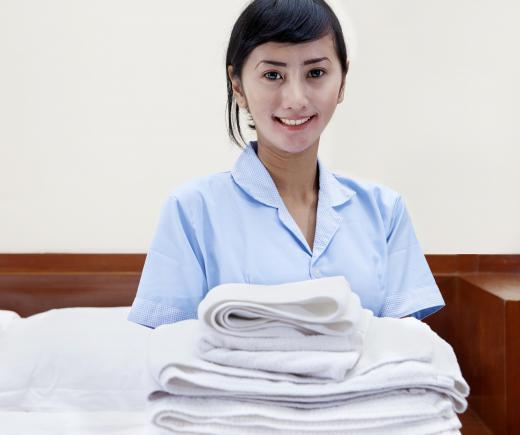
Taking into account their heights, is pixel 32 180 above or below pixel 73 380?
above

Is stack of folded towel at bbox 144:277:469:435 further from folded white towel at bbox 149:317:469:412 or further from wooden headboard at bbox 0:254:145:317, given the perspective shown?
wooden headboard at bbox 0:254:145:317

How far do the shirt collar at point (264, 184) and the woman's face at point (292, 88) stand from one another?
66 millimetres

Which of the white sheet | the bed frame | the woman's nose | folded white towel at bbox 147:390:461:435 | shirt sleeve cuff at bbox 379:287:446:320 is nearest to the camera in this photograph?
folded white towel at bbox 147:390:461:435

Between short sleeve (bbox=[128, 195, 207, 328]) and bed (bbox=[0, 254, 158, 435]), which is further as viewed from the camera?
bed (bbox=[0, 254, 158, 435])

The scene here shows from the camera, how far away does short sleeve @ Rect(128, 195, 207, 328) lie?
0.85 metres

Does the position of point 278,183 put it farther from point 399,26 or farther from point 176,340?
point 399,26

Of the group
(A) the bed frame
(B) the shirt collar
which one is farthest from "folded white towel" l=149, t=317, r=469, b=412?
(A) the bed frame

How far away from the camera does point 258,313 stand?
1.97 ft

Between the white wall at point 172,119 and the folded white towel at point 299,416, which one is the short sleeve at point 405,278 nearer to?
the folded white towel at point 299,416

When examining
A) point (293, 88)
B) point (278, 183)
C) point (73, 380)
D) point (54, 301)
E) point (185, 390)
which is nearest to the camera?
point (185, 390)

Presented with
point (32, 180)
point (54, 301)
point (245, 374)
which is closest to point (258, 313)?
point (245, 374)

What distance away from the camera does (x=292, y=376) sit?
23.6 inches

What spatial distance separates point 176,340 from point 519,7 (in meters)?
1.78

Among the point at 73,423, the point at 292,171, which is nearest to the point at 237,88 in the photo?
the point at 292,171
